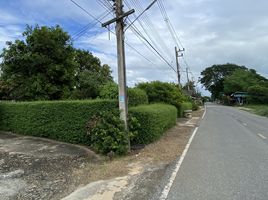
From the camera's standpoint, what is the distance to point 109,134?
10.7 meters

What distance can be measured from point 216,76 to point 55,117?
108 m

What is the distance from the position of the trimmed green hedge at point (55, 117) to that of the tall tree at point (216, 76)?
104 meters

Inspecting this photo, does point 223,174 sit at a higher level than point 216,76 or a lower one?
lower

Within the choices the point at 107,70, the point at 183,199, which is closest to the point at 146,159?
the point at 183,199

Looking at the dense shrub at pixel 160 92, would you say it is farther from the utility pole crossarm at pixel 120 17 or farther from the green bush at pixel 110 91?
the utility pole crossarm at pixel 120 17

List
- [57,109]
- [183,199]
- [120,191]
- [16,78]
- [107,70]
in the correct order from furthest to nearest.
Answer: [107,70] → [16,78] → [57,109] → [120,191] → [183,199]

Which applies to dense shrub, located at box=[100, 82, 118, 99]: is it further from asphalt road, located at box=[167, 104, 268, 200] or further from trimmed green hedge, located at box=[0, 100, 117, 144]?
asphalt road, located at box=[167, 104, 268, 200]

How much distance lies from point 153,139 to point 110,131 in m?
A: 3.47

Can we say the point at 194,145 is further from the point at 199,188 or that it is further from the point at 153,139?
the point at 199,188

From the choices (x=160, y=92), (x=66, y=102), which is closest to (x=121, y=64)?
(x=66, y=102)

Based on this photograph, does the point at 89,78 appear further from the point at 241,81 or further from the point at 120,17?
the point at 241,81

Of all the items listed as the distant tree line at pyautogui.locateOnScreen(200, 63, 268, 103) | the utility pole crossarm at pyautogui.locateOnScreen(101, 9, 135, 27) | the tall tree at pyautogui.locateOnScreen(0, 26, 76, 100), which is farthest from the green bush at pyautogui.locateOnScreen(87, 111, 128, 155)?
the distant tree line at pyautogui.locateOnScreen(200, 63, 268, 103)

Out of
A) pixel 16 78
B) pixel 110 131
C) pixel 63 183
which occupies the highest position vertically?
pixel 16 78

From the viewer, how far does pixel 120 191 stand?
21.7 ft
